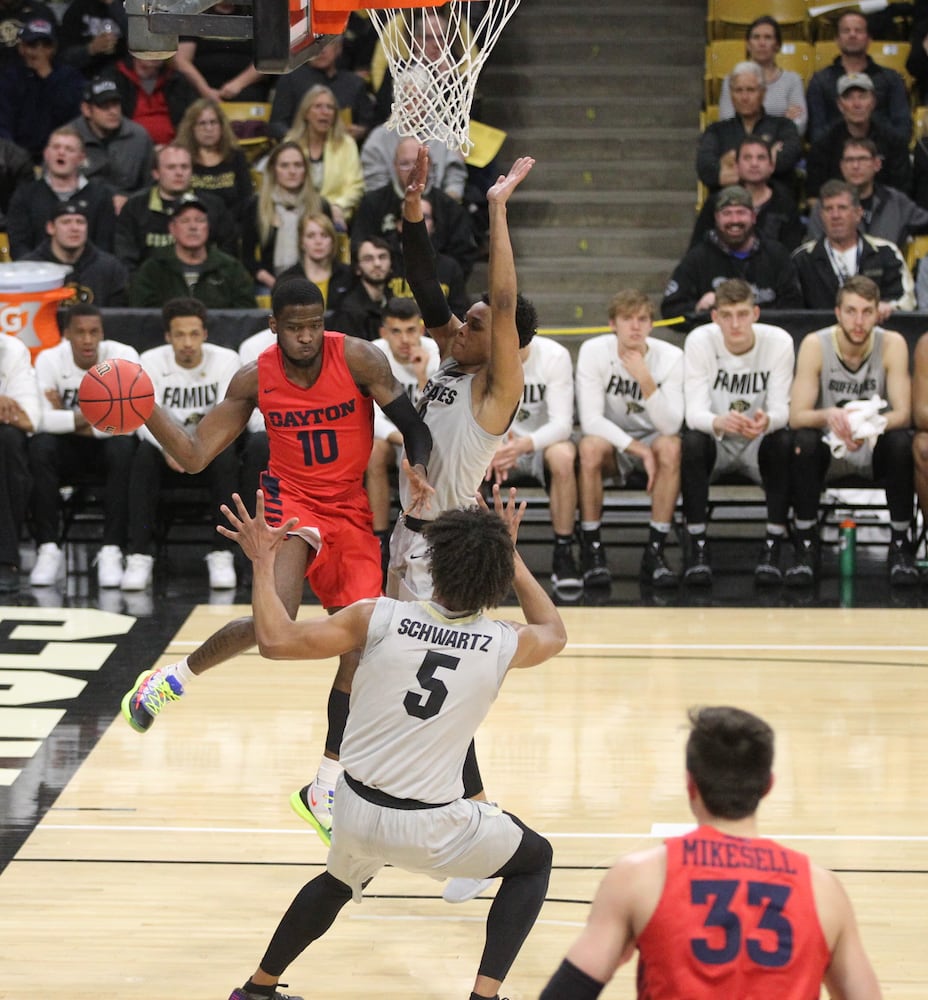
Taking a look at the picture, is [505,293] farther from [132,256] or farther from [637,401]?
[132,256]

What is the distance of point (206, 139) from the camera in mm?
10898

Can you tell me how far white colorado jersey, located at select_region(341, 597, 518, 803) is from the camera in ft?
13.0

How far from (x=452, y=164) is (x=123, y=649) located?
465 centimetres

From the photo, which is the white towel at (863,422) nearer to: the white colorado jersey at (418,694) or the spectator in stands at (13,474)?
the spectator in stands at (13,474)

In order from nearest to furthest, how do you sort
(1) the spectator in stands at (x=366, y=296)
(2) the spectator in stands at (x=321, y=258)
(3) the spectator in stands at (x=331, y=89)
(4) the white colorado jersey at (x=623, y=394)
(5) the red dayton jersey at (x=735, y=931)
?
(5) the red dayton jersey at (x=735, y=931)
(4) the white colorado jersey at (x=623, y=394)
(1) the spectator in stands at (x=366, y=296)
(2) the spectator in stands at (x=321, y=258)
(3) the spectator in stands at (x=331, y=89)

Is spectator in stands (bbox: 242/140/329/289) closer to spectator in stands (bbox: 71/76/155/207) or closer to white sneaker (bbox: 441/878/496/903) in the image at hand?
spectator in stands (bbox: 71/76/155/207)

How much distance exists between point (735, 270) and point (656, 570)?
84.2 inches

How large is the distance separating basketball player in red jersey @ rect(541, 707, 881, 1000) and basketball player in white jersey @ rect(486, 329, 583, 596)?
5.78m

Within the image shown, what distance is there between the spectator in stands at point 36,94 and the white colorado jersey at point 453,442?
24.8 ft

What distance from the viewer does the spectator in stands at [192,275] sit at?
9977 mm

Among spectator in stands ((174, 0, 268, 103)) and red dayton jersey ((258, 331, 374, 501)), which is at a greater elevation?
spectator in stands ((174, 0, 268, 103))

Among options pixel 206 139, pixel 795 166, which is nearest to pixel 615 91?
pixel 795 166

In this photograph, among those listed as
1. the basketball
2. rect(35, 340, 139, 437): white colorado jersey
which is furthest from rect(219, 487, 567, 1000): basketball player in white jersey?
rect(35, 340, 139, 437): white colorado jersey

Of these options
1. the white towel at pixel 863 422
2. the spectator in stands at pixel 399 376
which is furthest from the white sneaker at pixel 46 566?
the white towel at pixel 863 422
